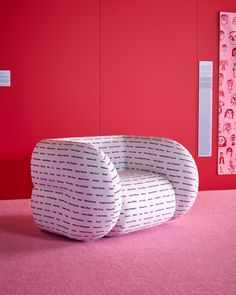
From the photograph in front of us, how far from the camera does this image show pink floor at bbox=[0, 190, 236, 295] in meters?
2.51

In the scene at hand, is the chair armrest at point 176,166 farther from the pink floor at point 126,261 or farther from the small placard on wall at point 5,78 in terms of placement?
the small placard on wall at point 5,78

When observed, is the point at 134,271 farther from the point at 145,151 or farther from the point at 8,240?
the point at 145,151

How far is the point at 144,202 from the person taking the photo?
3.45 meters

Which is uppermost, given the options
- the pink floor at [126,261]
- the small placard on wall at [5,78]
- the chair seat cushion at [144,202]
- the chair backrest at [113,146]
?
the small placard on wall at [5,78]

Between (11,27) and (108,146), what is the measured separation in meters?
1.60

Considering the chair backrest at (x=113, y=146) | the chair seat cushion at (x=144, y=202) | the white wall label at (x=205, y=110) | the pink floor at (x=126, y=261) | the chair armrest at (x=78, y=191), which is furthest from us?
the white wall label at (x=205, y=110)

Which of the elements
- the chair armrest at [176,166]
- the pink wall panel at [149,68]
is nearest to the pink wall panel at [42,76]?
the pink wall panel at [149,68]

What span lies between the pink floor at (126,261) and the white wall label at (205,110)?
4.85ft

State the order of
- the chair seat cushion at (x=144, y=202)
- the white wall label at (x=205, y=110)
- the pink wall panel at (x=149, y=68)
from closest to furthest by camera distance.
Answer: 1. the chair seat cushion at (x=144, y=202)
2. the pink wall panel at (x=149, y=68)
3. the white wall label at (x=205, y=110)

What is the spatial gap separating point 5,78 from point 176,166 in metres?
2.00

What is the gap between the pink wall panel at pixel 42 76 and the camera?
4.77 metres

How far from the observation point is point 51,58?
4.87m

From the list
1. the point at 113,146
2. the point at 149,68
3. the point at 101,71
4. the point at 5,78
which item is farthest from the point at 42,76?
the point at 113,146

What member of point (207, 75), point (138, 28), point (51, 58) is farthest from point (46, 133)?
point (207, 75)
